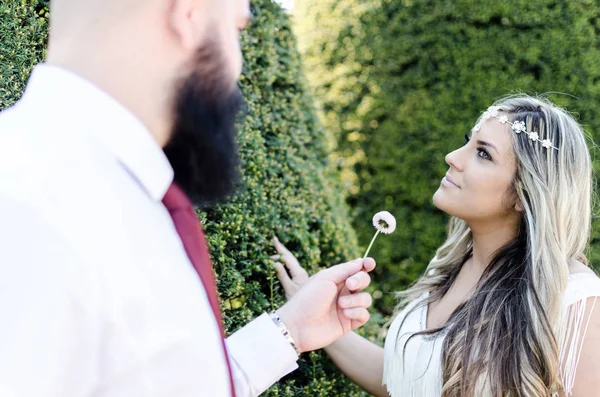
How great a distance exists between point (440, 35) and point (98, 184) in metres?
4.76

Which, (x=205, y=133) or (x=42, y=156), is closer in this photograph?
(x=42, y=156)

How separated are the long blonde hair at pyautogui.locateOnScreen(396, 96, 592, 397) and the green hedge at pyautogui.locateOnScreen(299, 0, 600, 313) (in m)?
2.44

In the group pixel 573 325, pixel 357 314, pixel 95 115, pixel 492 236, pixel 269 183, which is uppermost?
pixel 95 115

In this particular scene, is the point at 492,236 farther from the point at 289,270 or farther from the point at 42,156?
the point at 42,156

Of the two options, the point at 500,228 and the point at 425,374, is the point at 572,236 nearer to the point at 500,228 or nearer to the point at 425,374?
the point at 500,228

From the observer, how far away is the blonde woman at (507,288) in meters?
2.14

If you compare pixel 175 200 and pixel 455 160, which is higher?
pixel 175 200

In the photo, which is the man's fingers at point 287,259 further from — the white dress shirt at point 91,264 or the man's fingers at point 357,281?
the white dress shirt at point 91,264

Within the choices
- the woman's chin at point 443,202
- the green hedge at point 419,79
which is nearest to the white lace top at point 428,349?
the woman's chin at point 443,202

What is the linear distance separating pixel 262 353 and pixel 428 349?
3.59 ft

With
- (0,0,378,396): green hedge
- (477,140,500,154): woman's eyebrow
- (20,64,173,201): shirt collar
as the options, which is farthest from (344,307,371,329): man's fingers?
(477,140,500,154): woman's eyebrow

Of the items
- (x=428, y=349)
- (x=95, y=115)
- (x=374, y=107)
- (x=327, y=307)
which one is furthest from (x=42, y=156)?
(x=374, y=107)

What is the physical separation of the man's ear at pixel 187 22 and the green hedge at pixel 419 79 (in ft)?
13.8

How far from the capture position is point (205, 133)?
1.04 m
